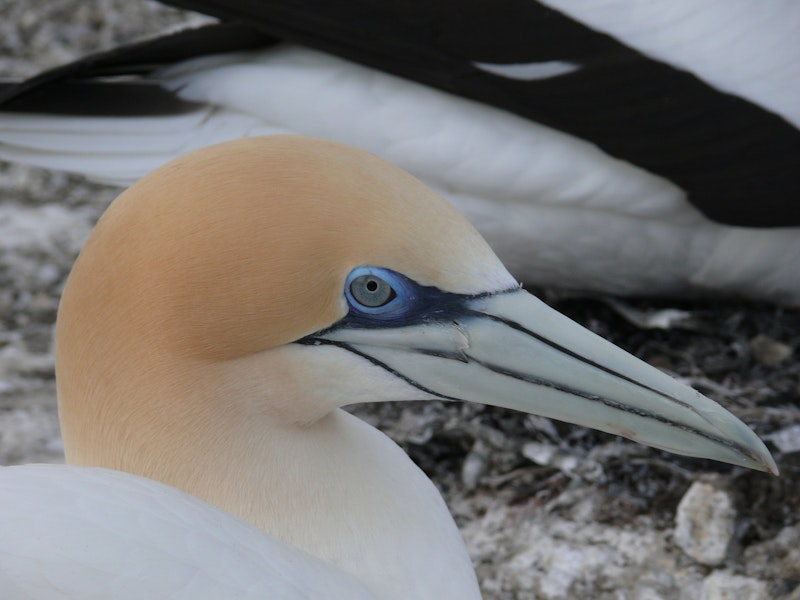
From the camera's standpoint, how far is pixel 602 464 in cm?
323

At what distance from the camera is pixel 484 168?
3.47 metres

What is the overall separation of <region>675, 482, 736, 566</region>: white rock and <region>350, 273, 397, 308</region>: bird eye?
129 cm

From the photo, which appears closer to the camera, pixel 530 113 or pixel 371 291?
pixel 371 291

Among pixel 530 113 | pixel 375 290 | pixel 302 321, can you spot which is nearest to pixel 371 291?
pixel 375 290

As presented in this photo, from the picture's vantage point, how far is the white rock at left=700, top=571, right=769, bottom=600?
285 centimetres

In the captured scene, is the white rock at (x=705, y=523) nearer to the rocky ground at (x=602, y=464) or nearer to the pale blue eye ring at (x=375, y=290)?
the rocky ground at (x=602, y=464)

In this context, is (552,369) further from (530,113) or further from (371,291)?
(530,113)

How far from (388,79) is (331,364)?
1577 millimetres

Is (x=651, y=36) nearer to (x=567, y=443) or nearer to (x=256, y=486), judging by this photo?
(x=567, y=443)

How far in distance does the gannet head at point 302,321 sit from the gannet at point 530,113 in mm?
1357

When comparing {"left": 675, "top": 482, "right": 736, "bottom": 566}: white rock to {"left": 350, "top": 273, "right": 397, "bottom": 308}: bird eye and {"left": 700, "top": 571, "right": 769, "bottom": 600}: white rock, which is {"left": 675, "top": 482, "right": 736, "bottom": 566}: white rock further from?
{"left": 350, "top": 273, "right": 397, "bottom": 308}: bird eye

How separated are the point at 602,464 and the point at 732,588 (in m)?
0.48

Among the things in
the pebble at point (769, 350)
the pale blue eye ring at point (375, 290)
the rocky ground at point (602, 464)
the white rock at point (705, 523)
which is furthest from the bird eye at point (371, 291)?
the pebble at point (769, 350)

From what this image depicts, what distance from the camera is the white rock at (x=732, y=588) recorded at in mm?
2848
